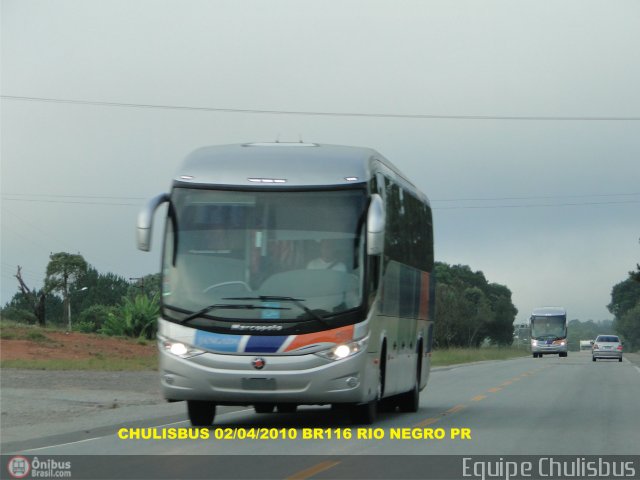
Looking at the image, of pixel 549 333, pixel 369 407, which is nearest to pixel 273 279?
pixel 369 407

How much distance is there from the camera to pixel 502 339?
161 metres

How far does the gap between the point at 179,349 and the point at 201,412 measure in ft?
5.00

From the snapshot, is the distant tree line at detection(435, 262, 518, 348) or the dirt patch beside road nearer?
the dirt patch beside road

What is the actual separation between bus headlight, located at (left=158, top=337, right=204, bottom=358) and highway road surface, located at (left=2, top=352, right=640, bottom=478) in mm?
1012

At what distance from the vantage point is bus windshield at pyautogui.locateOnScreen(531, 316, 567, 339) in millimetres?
74500

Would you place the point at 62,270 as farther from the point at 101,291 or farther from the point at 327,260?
the point at 327,260

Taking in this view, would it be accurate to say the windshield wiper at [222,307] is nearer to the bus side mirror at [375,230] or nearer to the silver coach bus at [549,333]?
the bus side mirror at [375,230]

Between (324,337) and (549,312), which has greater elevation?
(549,312)

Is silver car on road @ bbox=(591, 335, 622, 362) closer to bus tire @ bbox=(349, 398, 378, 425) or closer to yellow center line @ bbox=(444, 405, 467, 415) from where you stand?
yellow center line @ bbox=(444, 405, 467, 415)

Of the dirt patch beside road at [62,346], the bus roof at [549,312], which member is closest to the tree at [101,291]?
the bus roof at [549,312]

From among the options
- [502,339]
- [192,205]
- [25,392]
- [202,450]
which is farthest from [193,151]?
[502,339]

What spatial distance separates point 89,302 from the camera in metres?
119
